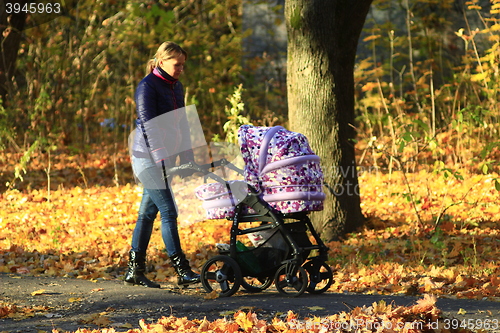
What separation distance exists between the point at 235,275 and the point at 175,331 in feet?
3.90

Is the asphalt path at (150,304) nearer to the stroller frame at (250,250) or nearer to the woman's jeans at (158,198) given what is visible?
the stroller frame at (250,250)

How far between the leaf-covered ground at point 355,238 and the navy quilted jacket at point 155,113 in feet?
5.23

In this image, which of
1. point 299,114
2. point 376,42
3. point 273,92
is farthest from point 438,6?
point 299,114

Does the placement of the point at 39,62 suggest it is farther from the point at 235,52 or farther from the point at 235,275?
the point at 235,275

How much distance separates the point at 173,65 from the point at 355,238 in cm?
335

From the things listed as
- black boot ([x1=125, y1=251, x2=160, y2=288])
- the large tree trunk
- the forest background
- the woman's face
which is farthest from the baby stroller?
the large tree trunk

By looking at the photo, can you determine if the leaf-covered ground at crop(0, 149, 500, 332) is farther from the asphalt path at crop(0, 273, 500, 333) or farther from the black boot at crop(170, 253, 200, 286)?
the black boot at crop(170, 253, 200, 286)

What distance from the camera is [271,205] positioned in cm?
492

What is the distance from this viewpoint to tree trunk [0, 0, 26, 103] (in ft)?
42.2

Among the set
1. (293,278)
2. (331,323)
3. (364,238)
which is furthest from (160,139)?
(364,238)

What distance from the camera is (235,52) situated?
14938 mm

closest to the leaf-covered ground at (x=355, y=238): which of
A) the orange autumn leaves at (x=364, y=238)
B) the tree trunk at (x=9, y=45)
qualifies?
the orange autumn leaves at (x=364, y=238)

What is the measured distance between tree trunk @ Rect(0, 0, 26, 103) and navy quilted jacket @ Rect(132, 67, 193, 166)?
8691 mm

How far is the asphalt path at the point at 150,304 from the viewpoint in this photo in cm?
426
